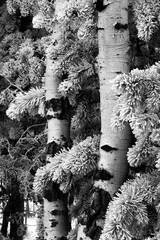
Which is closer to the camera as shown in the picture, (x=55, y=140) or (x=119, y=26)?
(x=119, y=26)

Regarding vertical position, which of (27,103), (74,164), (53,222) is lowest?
(53,222)

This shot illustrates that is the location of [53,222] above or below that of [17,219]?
above

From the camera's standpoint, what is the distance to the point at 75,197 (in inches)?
96.3

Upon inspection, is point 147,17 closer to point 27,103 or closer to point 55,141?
point 27,103

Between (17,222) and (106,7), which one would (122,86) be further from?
(17,222)

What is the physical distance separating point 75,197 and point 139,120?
3.79ft

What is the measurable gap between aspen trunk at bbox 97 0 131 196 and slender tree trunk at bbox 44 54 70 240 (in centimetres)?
91

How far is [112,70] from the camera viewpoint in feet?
6.60

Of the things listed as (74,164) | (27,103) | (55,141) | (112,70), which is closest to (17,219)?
(55,141)

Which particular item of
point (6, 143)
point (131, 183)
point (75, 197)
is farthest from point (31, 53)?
point (131, 183)

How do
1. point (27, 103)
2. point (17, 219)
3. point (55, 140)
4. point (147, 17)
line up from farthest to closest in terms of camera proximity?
point (17, 219), point (55, 140), point (27, 103), point (147, 17)

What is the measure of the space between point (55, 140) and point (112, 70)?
3.66 feet

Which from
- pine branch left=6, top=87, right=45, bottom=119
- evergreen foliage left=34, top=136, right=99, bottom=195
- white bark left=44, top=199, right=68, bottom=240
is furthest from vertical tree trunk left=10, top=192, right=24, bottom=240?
evergreen foliage left=34, top=136, right=99, bottom=195

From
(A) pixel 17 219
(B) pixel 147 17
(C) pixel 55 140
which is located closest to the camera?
(B) pixel 147 17
